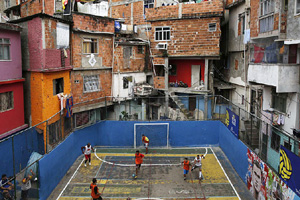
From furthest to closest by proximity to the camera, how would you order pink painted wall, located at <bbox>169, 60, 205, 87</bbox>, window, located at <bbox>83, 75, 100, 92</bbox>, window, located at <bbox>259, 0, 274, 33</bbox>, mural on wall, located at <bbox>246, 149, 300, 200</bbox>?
pink painted wall, located at <bbox>169, 60, 205, 87</bbox> < window, located at <bbox>83, 75, 100, 92</bbox> < window, located at <bbox>259, 0, 274, 33</bbox> < mural on wall, located at <bbox>246, 149, 300, 200</bbox>

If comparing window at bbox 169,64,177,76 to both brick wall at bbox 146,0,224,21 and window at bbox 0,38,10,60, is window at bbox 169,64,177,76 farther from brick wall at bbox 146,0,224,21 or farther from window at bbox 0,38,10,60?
window at bbox 0,38,10,60

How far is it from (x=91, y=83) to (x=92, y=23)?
14.8ft

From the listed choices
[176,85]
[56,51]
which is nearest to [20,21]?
[56,51]

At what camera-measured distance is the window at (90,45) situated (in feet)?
70.7

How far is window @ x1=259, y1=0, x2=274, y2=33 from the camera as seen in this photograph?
14.5 meters

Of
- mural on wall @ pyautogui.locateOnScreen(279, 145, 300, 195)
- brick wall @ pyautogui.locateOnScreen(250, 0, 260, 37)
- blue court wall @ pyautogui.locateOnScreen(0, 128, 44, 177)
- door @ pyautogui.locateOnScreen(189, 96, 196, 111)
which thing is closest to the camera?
mural on wall @ pyautogui.locateOnScreen(279, 145, 300, 195)

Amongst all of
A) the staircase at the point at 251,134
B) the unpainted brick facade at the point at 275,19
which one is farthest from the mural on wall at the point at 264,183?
the unpainted brick facade at the point at 275,19

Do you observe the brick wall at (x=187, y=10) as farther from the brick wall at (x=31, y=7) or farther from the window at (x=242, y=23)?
the brick wall at (x=31, y=7)

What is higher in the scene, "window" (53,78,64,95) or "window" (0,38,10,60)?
"window" (0,38,10,60)

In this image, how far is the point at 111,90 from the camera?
941 inches

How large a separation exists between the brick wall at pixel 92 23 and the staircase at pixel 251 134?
12958 mm

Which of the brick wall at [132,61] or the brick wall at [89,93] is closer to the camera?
the brick wall at [89,93]

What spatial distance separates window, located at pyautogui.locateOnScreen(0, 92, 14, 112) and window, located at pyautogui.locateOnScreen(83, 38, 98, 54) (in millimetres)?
6987

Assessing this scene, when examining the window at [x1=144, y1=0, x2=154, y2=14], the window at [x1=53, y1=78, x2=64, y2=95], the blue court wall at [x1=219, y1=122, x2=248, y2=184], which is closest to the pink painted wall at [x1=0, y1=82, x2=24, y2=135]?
the window at [x1=53, y1=78, x2=64, y2=95]
